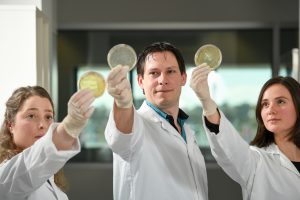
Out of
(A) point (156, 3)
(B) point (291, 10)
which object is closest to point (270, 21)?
(B) point (291, 10)

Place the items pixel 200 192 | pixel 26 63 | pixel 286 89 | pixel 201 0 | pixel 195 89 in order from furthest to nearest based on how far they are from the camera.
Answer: pixel 201 0 → pixel 26 63 → pixel 286 89 → pixel 200 192 → pixel 195 89

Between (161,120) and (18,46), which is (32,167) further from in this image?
(18,46)

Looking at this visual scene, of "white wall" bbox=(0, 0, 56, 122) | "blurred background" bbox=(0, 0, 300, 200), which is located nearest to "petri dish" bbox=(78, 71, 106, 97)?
"white wall" bbox=(0, 0, 56, 122)

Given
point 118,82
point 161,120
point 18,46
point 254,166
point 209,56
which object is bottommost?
point 254,166

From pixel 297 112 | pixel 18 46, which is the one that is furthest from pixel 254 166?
pixel 18 46

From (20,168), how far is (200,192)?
79 cm

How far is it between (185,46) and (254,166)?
249 cm

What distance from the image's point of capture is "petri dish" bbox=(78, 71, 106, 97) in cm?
125

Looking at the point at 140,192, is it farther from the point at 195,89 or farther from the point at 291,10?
the point at 291,10

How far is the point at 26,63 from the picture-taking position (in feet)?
8.09

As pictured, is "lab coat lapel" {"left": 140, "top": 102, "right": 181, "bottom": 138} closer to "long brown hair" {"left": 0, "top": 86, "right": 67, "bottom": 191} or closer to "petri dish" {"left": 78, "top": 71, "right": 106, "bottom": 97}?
"long brown hair" {"left": 0, "top": 86, "right": 67, "bottom": 191}

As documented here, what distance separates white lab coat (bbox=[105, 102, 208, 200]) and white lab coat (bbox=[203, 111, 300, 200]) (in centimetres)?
13

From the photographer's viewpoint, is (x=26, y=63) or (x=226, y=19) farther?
(x=226, y=19)

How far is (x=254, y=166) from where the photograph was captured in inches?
69.4
